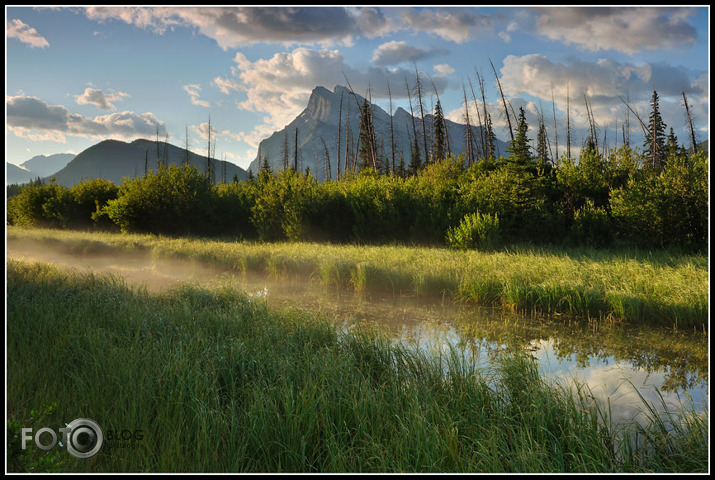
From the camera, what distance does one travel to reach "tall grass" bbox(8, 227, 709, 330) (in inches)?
281

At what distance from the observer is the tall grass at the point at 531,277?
7141mm

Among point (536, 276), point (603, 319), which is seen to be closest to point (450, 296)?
point (536, 276)

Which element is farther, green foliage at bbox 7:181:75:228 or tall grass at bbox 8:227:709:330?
green foliage at bbox 7:181:75:228

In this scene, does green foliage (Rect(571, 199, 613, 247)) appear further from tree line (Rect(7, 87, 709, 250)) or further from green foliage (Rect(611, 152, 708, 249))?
green foliage (Rect(611, 152, 708, 249))

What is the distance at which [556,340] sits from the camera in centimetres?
623

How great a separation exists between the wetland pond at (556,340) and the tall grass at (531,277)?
411mm

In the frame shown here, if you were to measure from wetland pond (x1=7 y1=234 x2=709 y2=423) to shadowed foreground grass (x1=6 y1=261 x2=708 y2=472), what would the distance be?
467mm

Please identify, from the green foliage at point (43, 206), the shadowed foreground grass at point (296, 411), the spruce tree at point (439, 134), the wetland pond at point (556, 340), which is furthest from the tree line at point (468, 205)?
the spruce tree at point (439, 134)

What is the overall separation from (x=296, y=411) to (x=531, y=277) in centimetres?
742

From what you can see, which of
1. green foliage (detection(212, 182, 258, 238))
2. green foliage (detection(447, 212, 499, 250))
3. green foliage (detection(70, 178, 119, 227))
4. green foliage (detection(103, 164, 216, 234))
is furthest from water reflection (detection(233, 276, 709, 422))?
green foliage (detection(70, 178, 119, 227))

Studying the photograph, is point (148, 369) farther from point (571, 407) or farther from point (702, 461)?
point (702, 461)

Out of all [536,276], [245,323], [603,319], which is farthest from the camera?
[536,276]

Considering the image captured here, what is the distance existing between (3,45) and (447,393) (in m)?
4.29

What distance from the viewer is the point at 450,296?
9.12 m
